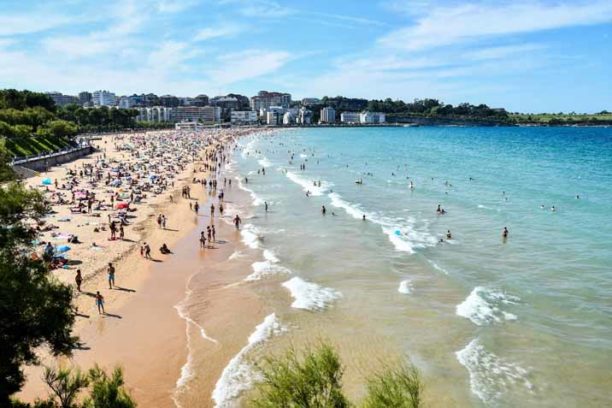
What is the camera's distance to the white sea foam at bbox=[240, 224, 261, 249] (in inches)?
1234

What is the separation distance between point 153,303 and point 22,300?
13.4 m

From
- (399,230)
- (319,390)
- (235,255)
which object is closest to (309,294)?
(235,255)

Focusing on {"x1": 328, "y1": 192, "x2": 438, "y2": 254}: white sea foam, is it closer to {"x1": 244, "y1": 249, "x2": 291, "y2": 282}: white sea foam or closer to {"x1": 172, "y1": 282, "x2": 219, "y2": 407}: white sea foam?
{"x1": 244, "y1": 249, "x2": 291, "y2": 282}: white sea foam

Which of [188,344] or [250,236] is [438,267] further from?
[188,344]

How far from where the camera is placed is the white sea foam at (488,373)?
15.0m

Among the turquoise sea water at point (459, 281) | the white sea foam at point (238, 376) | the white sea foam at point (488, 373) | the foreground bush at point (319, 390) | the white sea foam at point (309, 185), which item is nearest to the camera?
the foreground bush at point (319, 390)

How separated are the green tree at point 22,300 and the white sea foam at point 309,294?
1277cm

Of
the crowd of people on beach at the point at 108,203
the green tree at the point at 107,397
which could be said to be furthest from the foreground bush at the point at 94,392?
the crowd of people on beach at the point at 108,203

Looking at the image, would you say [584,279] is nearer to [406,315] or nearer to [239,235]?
[406,315]

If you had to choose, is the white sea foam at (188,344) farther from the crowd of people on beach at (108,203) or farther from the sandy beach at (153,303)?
the crowd of people on beach at (108,203)

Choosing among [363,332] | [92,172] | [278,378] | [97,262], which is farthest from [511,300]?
[92,172]

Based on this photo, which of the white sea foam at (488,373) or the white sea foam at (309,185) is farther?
the white sea foam at (309,185)

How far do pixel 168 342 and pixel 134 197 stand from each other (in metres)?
27.6

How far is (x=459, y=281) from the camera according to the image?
24375 millimetres
